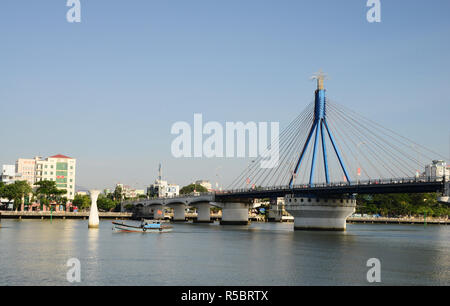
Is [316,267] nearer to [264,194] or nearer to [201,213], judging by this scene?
[264,194]

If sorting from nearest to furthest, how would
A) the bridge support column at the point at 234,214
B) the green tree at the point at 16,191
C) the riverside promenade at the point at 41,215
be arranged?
the bridge support column at the point at 234,214 → the riverside promenade at the point at 41,215 → the green tree at the point at 16,191

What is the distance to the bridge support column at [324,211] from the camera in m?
104

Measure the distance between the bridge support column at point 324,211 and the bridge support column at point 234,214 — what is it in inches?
1557

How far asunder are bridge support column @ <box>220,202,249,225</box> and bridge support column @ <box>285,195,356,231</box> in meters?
39.6

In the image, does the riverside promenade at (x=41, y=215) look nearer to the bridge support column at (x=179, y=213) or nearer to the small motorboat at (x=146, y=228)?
the bridge support column at (x=179, y=213)

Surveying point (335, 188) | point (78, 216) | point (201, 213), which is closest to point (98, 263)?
point (335, 188)

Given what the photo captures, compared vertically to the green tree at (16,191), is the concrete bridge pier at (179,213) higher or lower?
lower

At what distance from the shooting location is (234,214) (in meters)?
146

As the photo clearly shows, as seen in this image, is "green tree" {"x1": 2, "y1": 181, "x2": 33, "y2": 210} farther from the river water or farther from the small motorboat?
the river water

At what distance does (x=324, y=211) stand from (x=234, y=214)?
4508 centimetres

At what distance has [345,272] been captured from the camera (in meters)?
44.6
